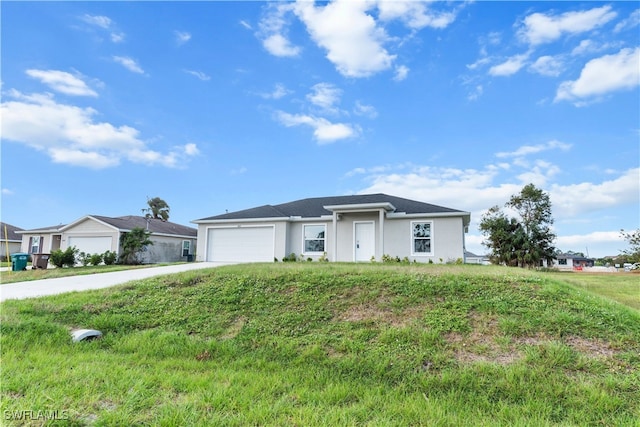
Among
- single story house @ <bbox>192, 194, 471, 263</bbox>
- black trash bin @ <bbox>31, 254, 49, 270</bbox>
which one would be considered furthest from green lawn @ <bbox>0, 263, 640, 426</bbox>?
black trash bin @ <bbox>31, 254, 49, 270</bbox>

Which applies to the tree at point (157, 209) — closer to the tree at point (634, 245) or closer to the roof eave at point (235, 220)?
the roof eave at point (235, 220)

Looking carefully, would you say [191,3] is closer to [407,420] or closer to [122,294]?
[122,294]

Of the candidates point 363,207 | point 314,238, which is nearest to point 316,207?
point 314,238

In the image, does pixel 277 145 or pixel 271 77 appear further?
Answer: pixel 277 145

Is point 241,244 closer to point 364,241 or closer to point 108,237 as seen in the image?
point 364,241

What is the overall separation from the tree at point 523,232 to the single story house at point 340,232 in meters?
13.8

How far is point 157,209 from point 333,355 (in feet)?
135

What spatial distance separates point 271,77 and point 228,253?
986 centimetres

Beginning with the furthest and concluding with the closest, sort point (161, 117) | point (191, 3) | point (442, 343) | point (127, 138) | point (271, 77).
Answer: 1. point (127, 138)
2. point (161, 117)
3. point (271, 77)
4. point (191, 3)
5. point (442, 343)

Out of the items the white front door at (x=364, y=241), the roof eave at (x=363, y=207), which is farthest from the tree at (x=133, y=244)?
the white front door at (x=364, y=241)

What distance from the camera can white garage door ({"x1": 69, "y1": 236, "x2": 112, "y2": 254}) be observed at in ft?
71.7

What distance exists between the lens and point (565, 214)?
2934 cm

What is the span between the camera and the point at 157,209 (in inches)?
1597

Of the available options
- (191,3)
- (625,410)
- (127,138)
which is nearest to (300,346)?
(625,410)
